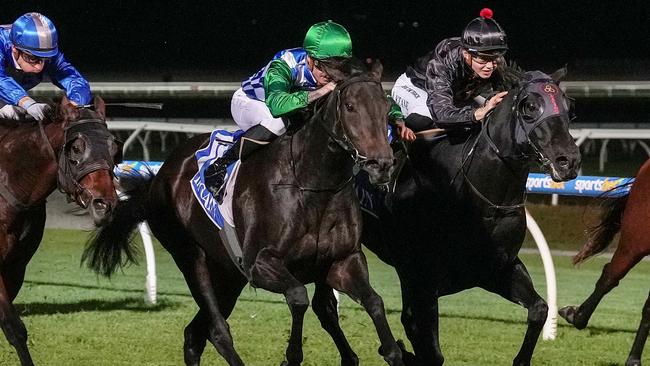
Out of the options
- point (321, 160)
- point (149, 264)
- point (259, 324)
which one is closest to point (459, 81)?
point (321, 160)

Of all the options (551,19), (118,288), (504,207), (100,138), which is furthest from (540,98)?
(551,19)

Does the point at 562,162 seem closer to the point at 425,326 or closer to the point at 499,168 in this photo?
the point at 499,168

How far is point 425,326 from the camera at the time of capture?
218 inches

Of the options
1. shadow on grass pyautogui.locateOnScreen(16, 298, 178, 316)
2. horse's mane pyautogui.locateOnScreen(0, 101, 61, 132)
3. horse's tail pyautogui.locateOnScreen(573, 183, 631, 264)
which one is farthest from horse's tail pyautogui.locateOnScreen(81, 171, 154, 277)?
horse's tail pyautogui.locateOnScreen(573, 183, 631, 264)

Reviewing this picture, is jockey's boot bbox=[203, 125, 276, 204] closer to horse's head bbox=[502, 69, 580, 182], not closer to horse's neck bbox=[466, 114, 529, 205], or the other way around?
horse's neck bbox=[466, 114, 529, 205]

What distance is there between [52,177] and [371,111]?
5.04 feet

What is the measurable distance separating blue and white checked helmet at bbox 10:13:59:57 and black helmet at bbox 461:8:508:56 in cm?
185

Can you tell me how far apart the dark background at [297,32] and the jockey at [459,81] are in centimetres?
858

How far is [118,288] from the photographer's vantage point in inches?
373

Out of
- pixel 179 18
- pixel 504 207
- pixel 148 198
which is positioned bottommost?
pixel 179 18

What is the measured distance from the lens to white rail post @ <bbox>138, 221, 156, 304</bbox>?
8195mm

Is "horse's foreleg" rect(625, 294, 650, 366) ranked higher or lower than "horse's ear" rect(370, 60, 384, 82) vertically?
lower

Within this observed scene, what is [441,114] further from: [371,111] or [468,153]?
[371,111]

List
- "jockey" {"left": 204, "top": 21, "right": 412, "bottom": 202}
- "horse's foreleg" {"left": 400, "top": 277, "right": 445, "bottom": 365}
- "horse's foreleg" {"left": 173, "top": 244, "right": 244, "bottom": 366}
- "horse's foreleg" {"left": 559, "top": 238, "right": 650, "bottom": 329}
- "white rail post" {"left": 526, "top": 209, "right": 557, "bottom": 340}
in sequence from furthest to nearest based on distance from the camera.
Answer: "white rail post" {"left": 526, "top": 209, "right": 557, "bottom": 340}, "horse's foreleg" {"left": 559, "top": 238, "right": 650, "bottom": 329}, "horse's foreleg" {"left": 173, "top": 244, "right": 244, "bottom": 366}, "horse's foreleg" {"left": 400, "top": 277, "right": 445, "bottom": 365}, "jockey" {"left": 204, "top": 21, "right": 412, "bottom": 202}
